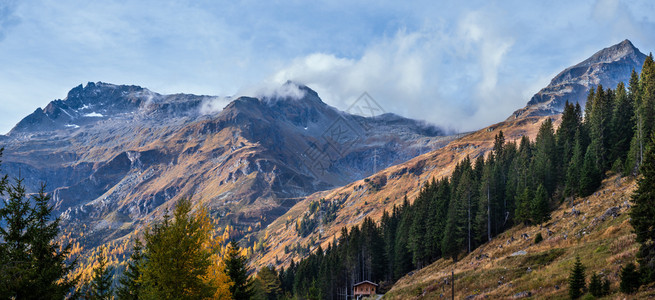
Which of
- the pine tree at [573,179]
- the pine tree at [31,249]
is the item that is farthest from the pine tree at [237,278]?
the pine tree at [573,179]

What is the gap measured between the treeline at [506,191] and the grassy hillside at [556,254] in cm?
521

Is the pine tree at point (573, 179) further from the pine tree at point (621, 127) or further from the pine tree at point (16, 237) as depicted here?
the pine tree at point (16, 237)

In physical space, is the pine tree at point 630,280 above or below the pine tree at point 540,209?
below

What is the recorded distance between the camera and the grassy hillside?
3684 centimetres

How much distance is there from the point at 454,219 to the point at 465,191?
27.6 ft

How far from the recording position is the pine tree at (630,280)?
2944 cm

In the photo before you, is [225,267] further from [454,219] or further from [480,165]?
[480,165]

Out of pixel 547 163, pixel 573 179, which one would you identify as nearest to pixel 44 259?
pixel 573 179

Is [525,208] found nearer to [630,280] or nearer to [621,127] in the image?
[621,127]

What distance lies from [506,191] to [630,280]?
195ft

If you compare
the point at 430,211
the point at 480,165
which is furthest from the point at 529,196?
the point at 480,165

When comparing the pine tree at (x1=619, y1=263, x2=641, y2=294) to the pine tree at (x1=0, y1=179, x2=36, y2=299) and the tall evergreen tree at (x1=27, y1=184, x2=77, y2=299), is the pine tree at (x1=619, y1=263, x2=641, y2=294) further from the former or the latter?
the pine tree at (x1=0, y1=179, x2=36, y2=299)

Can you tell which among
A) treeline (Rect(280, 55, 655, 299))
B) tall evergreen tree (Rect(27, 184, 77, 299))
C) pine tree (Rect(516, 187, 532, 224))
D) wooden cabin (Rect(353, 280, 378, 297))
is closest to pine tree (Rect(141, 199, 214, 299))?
tall evergreen tree (Rect(27, 184, 77, 299))

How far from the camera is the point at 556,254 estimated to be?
46.2m
